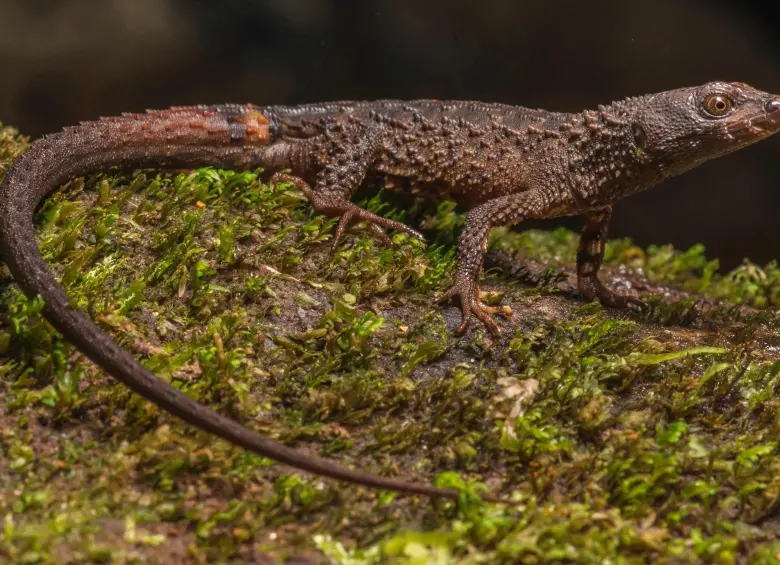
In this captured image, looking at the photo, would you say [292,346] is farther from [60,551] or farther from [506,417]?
[60,551]

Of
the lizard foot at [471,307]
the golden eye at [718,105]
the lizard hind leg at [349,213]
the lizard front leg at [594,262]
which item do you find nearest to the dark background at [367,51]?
the lizard front leg at [594,262]

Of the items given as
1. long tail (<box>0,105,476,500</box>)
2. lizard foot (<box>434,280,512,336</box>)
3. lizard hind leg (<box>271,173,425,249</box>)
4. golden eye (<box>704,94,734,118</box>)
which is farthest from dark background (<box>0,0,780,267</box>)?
lizard foot (<box>434,280,512,336</box>)

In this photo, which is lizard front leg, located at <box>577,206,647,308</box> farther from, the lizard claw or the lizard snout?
the lizard claw


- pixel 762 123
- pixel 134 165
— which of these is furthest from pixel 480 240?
pixel 134 165

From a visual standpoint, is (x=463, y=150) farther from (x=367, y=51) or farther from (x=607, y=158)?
(x=367, y=51)

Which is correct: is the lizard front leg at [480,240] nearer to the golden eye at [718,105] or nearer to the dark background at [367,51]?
the golden eye at [718,105]
